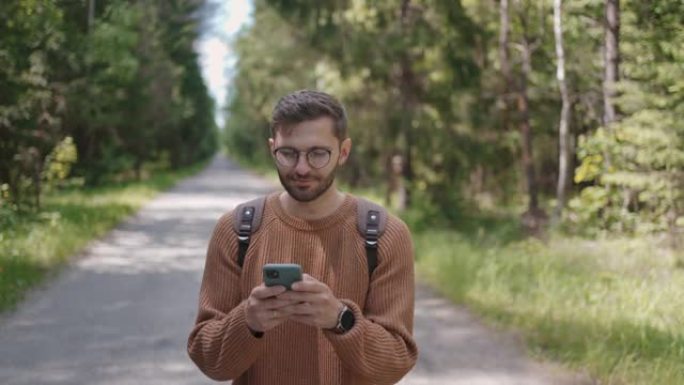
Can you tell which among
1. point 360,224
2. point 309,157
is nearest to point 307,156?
point 309,157

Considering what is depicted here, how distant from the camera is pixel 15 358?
20.6 feet

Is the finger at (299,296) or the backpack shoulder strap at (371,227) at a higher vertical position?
the backpack shoulder strap at (371,227)

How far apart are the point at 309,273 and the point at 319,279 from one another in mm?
30

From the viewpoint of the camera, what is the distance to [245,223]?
2111 mm

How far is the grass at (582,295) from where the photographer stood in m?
5.89

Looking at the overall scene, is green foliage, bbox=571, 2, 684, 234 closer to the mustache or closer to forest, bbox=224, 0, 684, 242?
forest, bbox=224, 0, 684, 242

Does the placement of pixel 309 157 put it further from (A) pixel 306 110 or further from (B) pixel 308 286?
(B) pixel 308 286

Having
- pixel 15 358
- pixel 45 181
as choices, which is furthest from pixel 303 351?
pixel 45 181

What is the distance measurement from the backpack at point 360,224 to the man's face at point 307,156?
0.45ft

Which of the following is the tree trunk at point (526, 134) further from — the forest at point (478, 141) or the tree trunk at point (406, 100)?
the tree trunk at point (406, 100)

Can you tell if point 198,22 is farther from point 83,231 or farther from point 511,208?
point 83,231

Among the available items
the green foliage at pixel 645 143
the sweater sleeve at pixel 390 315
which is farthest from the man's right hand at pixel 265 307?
the green foliage at pixel 645 143

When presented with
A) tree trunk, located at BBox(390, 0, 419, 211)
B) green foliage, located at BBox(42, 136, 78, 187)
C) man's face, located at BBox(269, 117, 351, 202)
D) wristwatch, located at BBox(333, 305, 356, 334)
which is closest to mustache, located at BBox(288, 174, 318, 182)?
man's face, located at BBox(269, 117, 351, 202)

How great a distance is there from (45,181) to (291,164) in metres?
15.2
